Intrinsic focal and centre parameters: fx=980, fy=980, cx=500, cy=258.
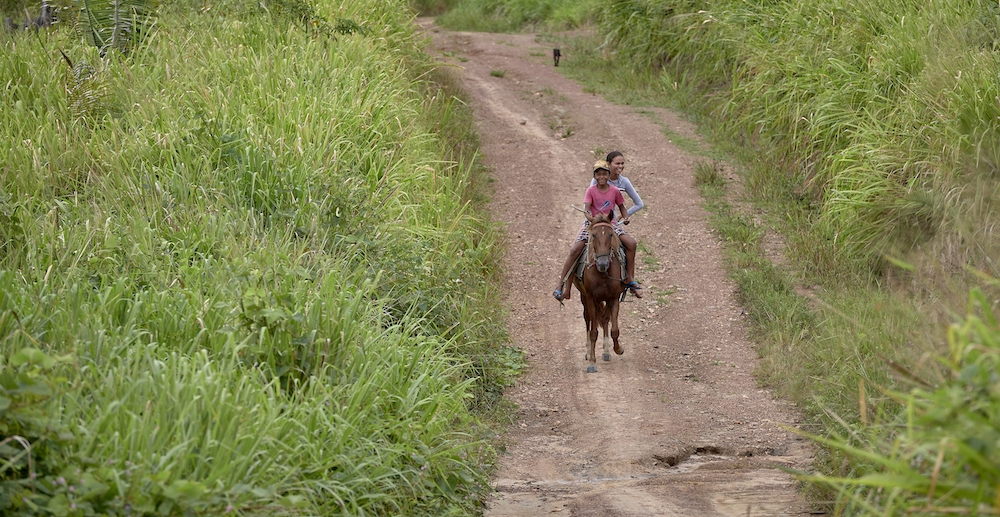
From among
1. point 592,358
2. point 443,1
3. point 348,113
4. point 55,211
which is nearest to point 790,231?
point 592,358

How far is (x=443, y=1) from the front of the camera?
33.1 metres

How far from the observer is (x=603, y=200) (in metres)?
10.4

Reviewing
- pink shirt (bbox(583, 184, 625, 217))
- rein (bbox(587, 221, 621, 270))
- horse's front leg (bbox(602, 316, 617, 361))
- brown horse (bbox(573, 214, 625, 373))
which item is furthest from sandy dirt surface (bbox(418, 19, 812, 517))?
pink shirt (bbox(583, 184, 625, 217))

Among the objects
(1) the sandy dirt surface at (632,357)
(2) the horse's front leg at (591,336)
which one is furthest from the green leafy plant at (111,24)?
(2) the horse's front leg at (591,336)

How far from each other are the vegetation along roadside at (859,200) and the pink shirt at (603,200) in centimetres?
229

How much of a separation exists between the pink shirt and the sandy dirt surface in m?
1.71

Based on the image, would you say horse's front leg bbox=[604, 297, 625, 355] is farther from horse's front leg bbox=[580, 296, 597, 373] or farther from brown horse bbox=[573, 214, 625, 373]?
horse's front leg bbox=[580, 296, 597, 373]

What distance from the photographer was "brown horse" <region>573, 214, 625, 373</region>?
32.4 feet

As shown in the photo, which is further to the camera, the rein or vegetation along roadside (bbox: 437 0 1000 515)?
the rein

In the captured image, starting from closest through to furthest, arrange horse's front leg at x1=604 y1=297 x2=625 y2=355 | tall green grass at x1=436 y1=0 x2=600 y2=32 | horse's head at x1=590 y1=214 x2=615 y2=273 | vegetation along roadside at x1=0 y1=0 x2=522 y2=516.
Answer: vegetation along roadside at x1=0 y1=0 x2=522 y2=516
horse's head at x1=590 y1=214 x2=615 y2=273
horse's front leg at x1=604 y1=297 x2=625 y2=355
tall green grass at x1=436 y1=0 x2=600 y2=32

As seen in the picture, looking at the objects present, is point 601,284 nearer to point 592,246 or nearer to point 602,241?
point 592,246

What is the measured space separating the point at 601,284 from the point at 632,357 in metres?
1.06

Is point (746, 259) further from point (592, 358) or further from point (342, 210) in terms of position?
point (342, 210)

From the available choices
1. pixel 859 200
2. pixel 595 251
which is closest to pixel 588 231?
pixel 595 251
